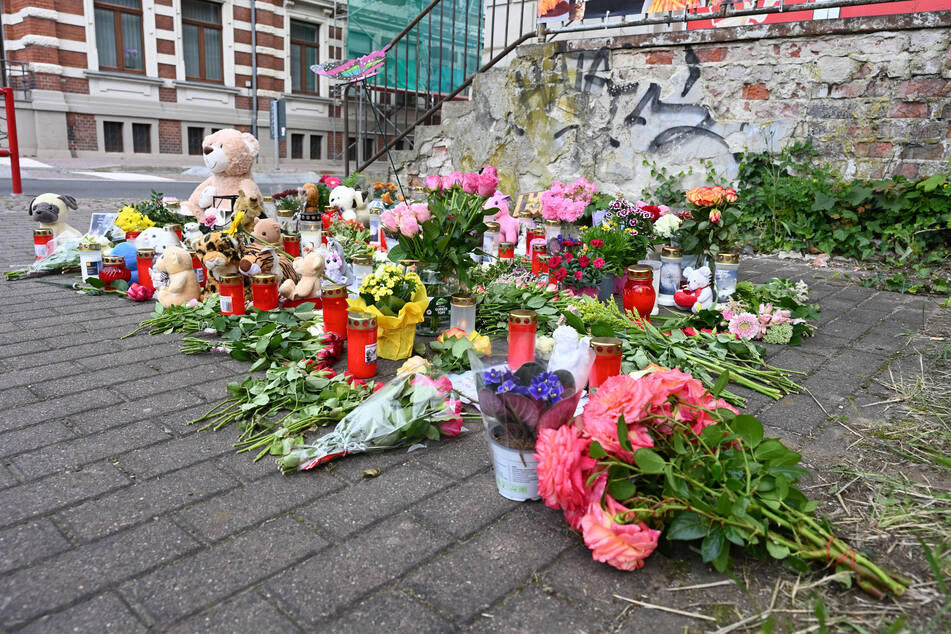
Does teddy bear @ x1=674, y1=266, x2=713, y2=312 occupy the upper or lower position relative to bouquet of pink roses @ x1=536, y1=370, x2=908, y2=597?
upper

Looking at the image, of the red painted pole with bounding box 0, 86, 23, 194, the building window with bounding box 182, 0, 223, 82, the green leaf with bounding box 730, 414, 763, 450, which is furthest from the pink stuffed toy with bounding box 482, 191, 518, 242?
the building window with bounding box 182, 0, 223, 82

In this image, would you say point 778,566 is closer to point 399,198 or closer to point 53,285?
point 53,285

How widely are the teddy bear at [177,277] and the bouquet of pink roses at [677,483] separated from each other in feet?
8.80

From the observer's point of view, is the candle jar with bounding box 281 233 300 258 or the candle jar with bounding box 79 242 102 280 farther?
the candle jar with bounding box 281 233 300 258

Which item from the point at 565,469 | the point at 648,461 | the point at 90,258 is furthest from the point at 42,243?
the point at 648,461

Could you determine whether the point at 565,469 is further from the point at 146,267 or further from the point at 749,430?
the point at 146,267

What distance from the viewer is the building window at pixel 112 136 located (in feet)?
55.3

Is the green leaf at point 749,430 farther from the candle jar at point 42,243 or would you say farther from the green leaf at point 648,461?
the candle jar at point 42,243

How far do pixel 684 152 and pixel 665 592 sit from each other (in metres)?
5.55

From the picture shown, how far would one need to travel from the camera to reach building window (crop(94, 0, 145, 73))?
16.4 meters

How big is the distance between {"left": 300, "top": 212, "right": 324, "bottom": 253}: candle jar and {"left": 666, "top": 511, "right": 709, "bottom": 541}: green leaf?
3226mm

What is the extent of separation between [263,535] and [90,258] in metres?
3.35

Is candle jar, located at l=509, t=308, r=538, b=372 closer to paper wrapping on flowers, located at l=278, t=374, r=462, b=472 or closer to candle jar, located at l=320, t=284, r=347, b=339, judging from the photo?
Answer: paper wrapping on flowers, located at l=278, t=374, r=462, b=472

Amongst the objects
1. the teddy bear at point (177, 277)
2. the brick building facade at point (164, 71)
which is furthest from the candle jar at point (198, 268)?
the brick building facade at point (164, 71)
